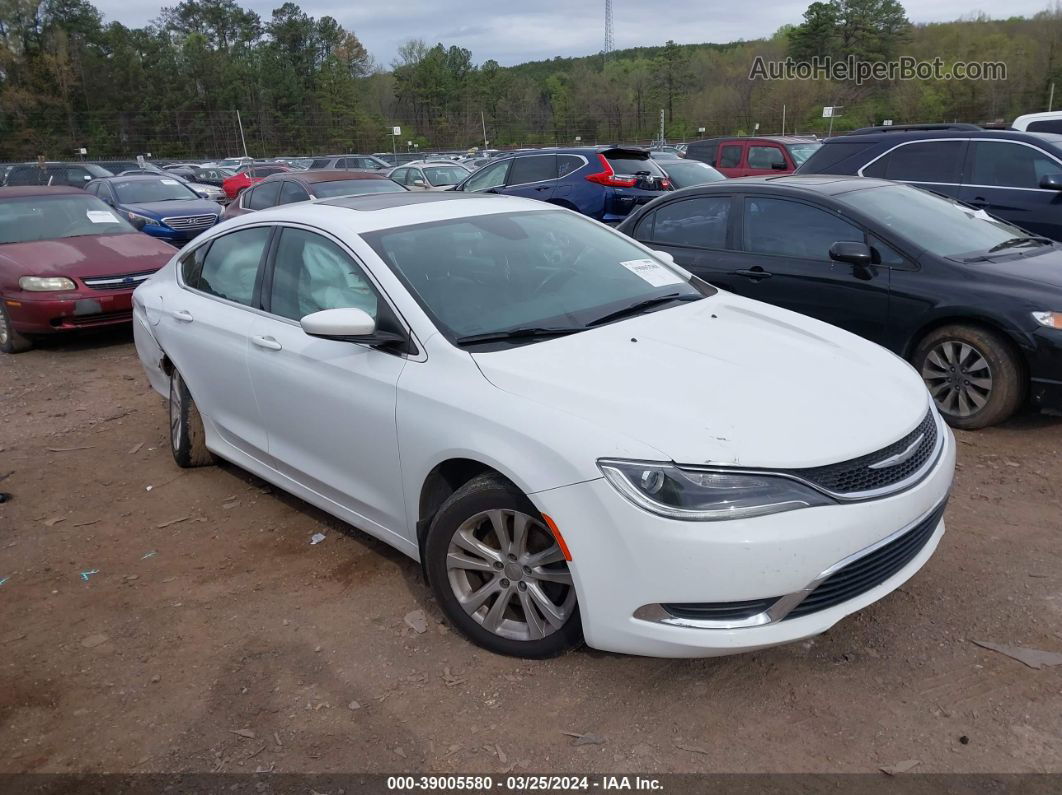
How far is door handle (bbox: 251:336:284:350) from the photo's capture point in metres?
3.80

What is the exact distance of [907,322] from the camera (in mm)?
5238

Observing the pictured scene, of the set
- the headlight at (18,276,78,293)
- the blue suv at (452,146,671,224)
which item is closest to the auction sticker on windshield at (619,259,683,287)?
the headlight at (18,276,78,293)

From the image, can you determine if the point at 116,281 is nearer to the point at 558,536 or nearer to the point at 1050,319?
the point at 558,536

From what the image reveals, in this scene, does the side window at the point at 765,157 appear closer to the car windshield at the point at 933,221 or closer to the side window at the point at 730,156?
the side window at the point at 730,156

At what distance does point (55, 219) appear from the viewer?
903cm

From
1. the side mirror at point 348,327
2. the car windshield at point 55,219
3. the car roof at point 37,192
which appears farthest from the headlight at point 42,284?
the side mirror at point 348,327

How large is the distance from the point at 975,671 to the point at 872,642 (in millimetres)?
341

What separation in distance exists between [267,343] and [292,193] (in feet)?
28.9

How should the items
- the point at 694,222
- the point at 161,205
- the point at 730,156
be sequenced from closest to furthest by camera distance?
the point at 694,222 < the point at 161,205 < the point at 730,156

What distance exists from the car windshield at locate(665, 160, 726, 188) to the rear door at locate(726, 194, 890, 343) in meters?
7.31

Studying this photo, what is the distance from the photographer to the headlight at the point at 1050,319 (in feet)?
15.4

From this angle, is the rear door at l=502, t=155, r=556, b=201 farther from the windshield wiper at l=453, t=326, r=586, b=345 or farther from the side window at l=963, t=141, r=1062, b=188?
the windshield wiper at l=453, t=326, r=586, b=345

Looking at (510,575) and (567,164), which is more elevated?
(567,164)

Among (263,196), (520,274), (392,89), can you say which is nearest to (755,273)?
(520,274)
